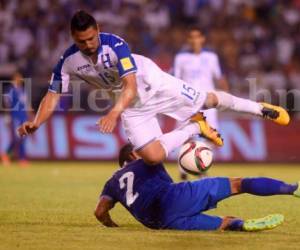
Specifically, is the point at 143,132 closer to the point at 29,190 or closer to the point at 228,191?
the point at 228,191

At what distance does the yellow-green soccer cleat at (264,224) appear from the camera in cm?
873

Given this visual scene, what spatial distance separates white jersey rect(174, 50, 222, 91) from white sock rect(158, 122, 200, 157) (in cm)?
563

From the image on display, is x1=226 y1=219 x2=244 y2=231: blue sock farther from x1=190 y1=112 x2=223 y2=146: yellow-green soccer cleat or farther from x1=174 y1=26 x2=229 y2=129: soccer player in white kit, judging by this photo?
x1=174 y1=26 x2=229 y2=129: soccer player in white kit

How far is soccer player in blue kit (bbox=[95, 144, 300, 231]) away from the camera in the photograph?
348 inches

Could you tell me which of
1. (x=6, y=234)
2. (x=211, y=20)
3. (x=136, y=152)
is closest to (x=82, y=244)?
(x=6, y=234)

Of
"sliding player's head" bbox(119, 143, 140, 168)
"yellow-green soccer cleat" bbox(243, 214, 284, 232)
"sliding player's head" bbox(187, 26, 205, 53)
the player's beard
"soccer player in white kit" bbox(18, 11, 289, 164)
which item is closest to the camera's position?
"yellow-green soccer cleat" bbox(243, 214, 284, 232)

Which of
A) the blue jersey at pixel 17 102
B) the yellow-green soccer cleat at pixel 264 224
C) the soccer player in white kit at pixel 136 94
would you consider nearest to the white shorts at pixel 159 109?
the soccer player in white kit at pixel 136 94

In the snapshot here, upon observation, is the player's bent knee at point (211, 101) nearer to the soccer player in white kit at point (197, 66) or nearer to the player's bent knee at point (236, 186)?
the player's bent knee at point (236, 186)

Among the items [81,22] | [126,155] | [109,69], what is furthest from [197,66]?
[81,22]

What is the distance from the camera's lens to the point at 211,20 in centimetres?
2339

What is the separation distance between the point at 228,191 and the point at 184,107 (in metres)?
1.73

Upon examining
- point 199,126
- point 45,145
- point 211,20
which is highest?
point 211,20

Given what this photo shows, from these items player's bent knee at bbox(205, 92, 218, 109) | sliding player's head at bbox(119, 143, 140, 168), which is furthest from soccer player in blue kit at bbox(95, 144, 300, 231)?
player's bent knee at bbox(205, 92, 218, 109)

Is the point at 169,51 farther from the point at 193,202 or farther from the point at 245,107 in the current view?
the point at 193,202
